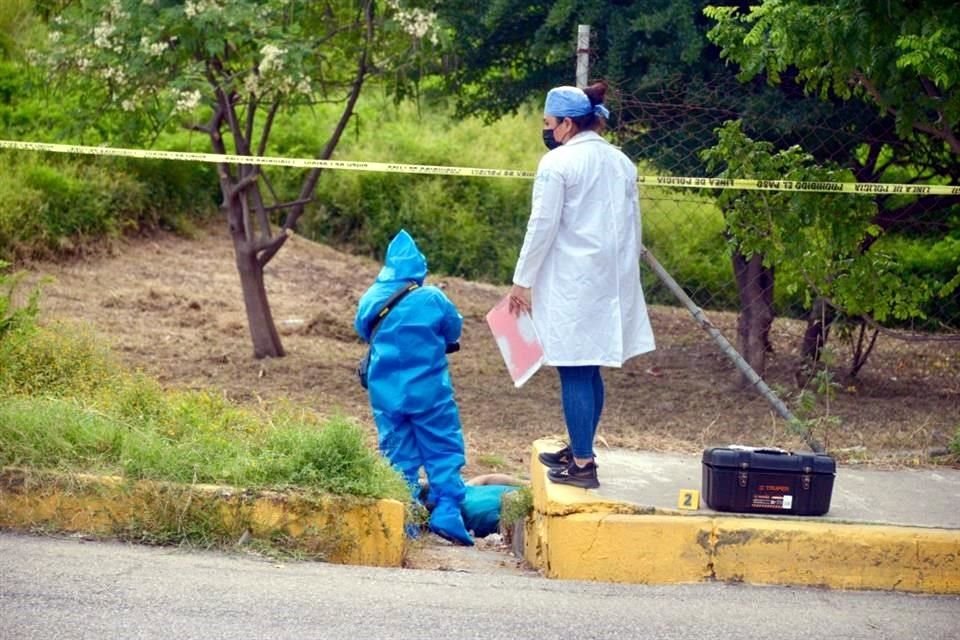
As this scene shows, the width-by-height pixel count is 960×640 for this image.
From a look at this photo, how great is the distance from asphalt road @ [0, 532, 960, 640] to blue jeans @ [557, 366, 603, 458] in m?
0.74

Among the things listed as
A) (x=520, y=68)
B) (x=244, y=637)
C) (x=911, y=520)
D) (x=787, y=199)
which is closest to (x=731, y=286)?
(x=520, y=68)

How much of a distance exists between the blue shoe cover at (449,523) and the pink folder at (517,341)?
1.37 meters

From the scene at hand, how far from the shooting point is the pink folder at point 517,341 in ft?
20.5

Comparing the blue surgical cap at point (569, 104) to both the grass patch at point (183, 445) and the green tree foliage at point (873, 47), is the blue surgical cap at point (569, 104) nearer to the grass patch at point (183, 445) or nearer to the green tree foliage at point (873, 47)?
the green tree foliage at point (873, 47)

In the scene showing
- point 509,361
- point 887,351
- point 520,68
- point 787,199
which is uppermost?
point 520,68

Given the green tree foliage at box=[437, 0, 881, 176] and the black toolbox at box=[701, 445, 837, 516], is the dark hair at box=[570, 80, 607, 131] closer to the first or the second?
the black toolbox at box=[701, 445, 837, 516]

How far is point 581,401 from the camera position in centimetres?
611

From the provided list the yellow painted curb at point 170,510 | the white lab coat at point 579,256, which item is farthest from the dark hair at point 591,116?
the yellow painted curb at point 170,510

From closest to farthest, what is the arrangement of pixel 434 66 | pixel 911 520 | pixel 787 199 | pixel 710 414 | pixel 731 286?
pixel 911 520, pixel 787 199, pixel 710 414, pixel 434 66, pixel 731 286

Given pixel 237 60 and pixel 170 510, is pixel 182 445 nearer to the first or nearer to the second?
pixel 170 510

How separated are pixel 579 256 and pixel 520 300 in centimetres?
35

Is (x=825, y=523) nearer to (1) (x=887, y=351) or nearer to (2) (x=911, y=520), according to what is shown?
(2) (x=911, y=520)

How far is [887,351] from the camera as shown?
1173 centimetres

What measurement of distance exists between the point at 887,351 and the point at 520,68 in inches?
153
